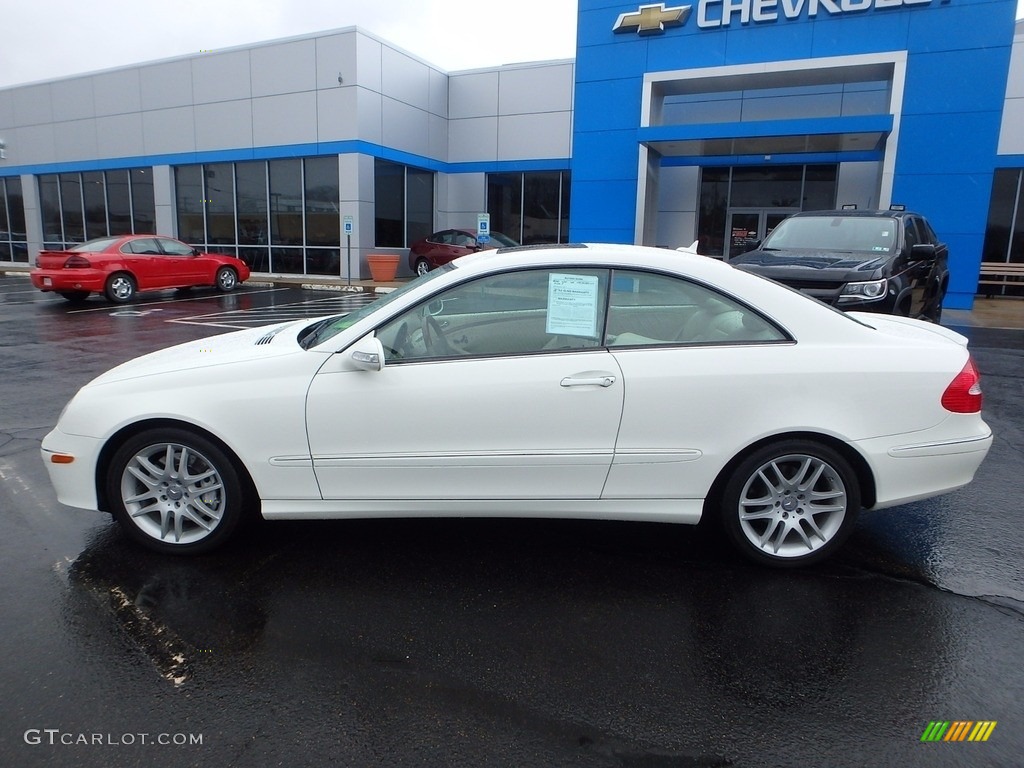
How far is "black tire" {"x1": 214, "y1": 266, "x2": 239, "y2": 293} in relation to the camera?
18959 mm

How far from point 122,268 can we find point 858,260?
15013mm

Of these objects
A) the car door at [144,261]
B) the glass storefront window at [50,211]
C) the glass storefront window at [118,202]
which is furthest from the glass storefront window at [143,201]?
the car door at [144,261]

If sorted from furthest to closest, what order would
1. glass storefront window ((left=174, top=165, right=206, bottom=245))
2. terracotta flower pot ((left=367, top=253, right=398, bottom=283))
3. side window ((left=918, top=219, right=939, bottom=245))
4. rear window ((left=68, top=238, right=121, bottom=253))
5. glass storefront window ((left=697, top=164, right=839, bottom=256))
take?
glass storefront window ((left=174, top=165, right=206, bottom=245)) < terracotta flower pot ((left=367, top=253, right=398, bottom=283)) < glass storefront window ((left=697, top=164, right=839, bottom=256)) < rear window ((left=68, top=238, right=121, bottom=253)) < side window ((left=918, top=219, right=939, bottom=245))

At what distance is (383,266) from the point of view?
21.8 m

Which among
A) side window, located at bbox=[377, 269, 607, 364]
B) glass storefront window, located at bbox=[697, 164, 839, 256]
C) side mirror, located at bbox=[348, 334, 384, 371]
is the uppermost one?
glass storefront window, located at bbox=[697, 164, 839, 256]

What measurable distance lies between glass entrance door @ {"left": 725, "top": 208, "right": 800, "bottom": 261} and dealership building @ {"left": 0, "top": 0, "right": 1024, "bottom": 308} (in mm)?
62

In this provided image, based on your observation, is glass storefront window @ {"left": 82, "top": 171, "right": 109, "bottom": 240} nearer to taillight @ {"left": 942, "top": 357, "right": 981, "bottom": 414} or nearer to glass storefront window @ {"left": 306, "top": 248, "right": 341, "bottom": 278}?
glass storefront window @ {"left": 306, "top": 248, "right": 341, "bottom": 278}

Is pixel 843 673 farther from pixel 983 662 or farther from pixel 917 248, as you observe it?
pixel 917 248

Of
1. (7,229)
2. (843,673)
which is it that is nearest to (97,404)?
(843,673)

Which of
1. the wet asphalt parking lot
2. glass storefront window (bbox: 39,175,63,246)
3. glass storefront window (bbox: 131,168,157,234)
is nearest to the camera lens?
the wet asphalt parking lot

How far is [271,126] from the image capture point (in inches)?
895

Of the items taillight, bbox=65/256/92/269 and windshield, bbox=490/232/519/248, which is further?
windshield, bbox=490/232/519/248

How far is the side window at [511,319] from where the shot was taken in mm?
3465

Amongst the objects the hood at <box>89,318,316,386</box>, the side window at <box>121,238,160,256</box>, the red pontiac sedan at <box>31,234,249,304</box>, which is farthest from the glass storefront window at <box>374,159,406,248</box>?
the hood at <box>89,318,316,386</box>
